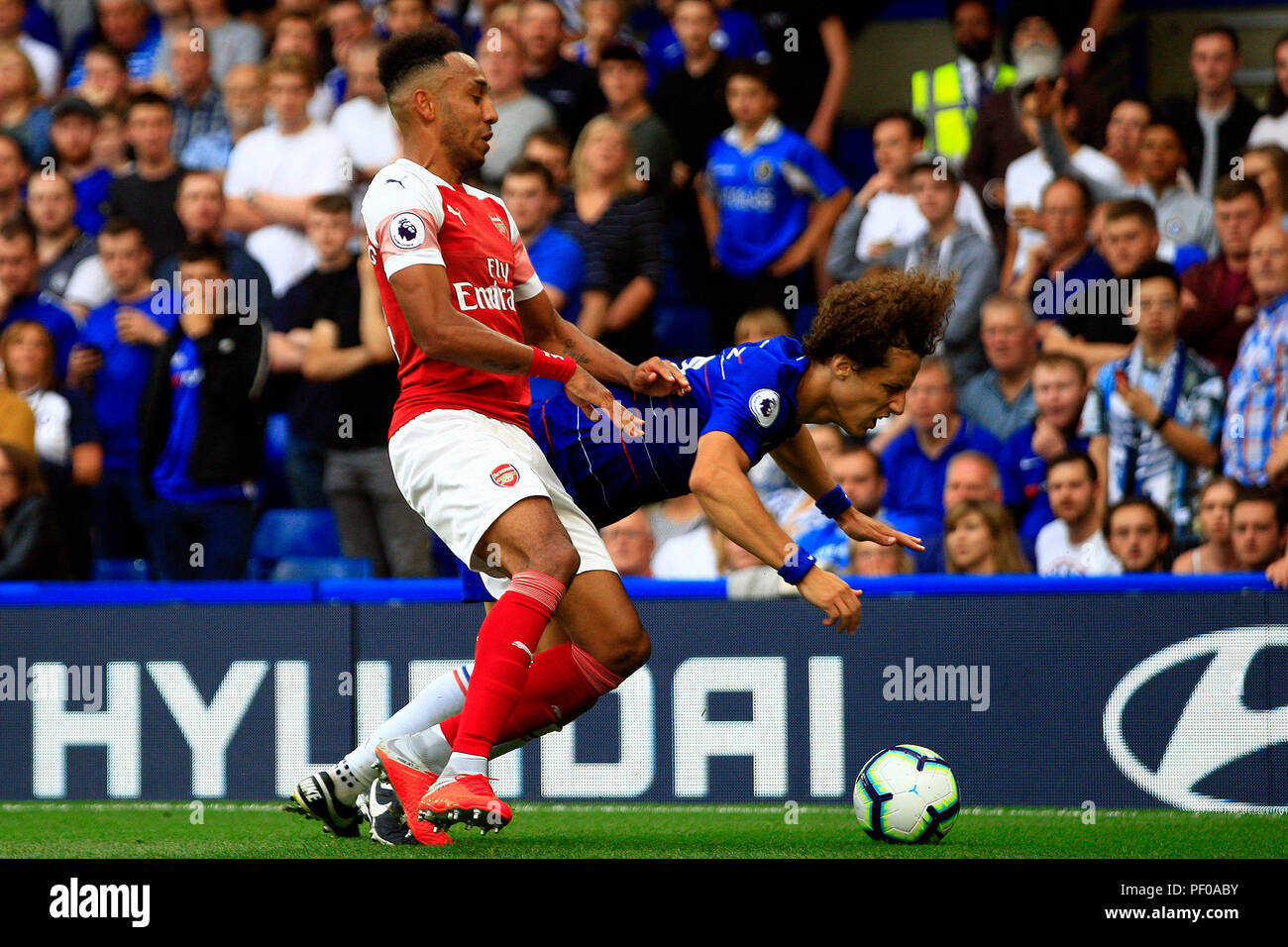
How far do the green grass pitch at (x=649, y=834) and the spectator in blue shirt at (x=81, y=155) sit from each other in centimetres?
506

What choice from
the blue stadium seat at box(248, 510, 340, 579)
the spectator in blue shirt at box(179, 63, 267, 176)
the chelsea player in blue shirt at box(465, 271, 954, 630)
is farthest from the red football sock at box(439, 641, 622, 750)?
the spectator in blue shirt at box(179, 63, 267, 176)

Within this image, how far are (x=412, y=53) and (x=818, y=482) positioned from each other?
1.87 m

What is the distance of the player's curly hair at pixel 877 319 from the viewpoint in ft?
17.0

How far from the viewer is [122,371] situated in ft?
32.0

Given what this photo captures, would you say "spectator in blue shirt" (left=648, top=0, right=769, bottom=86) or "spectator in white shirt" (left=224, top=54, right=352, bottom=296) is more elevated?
"spectator in blue shirt" (left=648, top=0, right=769, bottom=86)

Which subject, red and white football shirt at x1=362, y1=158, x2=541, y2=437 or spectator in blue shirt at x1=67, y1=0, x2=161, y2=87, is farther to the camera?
spectator in blue shirt at x1=67, y1=0, x2=161, y2=87

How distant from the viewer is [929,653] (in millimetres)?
6969

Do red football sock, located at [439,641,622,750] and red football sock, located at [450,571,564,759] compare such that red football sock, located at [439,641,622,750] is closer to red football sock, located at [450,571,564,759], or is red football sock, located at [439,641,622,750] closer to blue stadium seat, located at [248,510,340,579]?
red football sock, located at [450,571,564,759]

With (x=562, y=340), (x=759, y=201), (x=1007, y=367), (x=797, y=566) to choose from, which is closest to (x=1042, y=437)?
(x=1007, y=367)

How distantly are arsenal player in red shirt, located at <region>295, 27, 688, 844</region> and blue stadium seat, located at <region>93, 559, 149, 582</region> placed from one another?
177 inches

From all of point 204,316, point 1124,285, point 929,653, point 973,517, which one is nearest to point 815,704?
point 929,653

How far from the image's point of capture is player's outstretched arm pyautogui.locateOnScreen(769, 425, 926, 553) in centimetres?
552

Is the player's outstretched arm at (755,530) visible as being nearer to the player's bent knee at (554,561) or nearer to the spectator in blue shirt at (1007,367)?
the player's bent knee at (554,561)

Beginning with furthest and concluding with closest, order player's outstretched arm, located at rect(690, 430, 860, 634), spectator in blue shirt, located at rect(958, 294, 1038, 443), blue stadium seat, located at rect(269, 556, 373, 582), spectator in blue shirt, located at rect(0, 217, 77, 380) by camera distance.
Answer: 1. spectator in blue shirt, located at rect(0, 217, 77, 380)
2. blue stadium seat, located at rect(269, 556, 373, 582)
3. spectator in blue shirt, located at rect(958, 294, 1038, 443)
4. player's outstretched arm, located at rect(690, 430, 860, 634)
